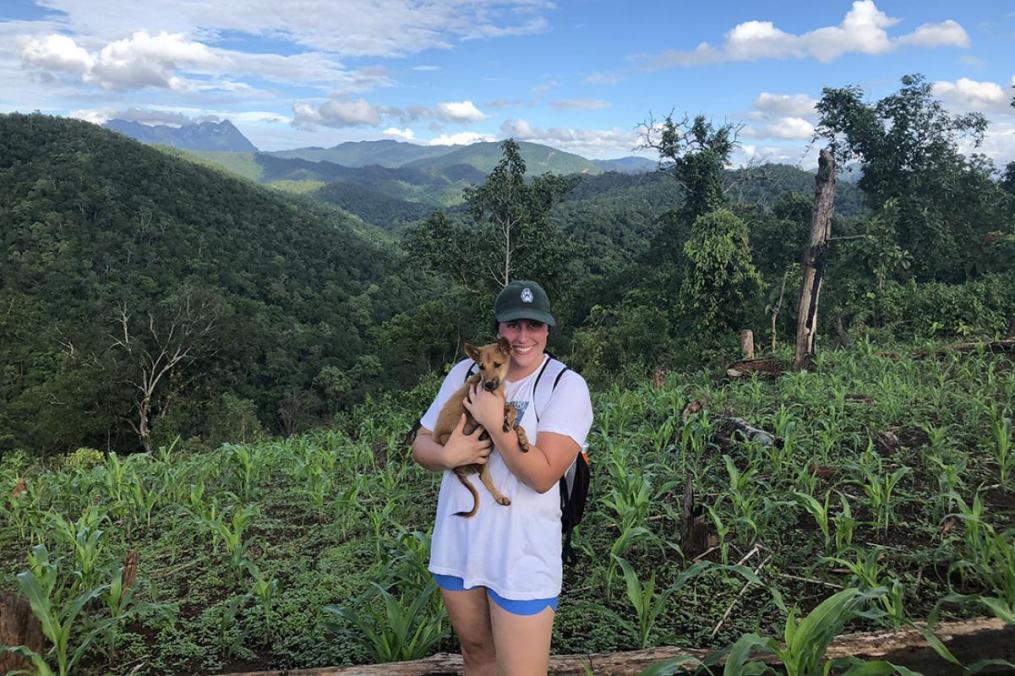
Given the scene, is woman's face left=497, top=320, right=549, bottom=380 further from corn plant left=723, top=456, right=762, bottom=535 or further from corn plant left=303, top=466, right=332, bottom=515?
corn plant left=303, top=466, right=332, bottom=515

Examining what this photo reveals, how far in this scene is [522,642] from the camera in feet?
6.30

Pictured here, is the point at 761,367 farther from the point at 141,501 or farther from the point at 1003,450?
the point at 141,501

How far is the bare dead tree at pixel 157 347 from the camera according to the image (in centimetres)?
2611

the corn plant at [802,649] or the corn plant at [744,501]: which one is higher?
the corn plant at [802,649]

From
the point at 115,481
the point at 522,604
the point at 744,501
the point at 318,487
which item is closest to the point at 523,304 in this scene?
the point at 522,604

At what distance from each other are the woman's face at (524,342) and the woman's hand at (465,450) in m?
0.29

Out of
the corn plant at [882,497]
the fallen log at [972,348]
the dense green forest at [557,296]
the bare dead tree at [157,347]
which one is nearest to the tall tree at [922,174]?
the dense green forest at [557,296]

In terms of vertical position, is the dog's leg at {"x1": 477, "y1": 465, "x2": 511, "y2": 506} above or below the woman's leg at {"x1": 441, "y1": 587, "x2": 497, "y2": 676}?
above

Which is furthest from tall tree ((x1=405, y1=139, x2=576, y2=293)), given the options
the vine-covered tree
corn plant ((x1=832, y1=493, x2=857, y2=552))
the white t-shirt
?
the white t-shirt

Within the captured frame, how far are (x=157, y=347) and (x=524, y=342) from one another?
29846 millimetres

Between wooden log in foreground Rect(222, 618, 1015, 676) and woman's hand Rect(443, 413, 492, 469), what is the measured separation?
43.8 inches

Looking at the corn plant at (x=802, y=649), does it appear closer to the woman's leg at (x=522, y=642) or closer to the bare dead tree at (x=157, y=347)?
the woman's leg at (x=522, y=642)

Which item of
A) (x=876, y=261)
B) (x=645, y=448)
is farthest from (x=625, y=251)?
(x=645, y=448)

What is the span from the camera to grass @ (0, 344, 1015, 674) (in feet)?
10.2
